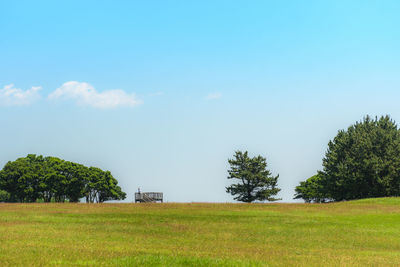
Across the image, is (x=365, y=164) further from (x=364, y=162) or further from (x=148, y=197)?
(x=148, y=197)

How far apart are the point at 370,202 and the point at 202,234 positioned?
1227 inches

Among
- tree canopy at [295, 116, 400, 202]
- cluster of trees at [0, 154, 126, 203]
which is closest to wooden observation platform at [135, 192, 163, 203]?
tree canopy at [295, 116, 400, 202]

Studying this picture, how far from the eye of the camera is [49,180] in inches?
3718

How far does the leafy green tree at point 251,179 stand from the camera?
3438 inches

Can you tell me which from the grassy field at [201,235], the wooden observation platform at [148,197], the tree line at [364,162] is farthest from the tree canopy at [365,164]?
the wooden observation platform at [148,197]

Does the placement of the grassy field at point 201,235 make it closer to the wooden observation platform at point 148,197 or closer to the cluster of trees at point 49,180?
the wooden observation platform at point 148,197

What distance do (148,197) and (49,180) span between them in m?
34.4

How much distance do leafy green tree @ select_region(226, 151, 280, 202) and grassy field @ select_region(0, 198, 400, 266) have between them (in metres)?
34.3

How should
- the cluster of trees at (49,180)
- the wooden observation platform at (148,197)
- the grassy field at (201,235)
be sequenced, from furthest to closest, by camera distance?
the cluster of trees at (49,180)
the wooden observation platform at (148,197)
the grassy field at (201,235)

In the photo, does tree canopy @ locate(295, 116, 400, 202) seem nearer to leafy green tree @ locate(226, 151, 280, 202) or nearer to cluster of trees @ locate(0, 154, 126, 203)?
leafy green tree @ locate(226, 151, 280, 202)

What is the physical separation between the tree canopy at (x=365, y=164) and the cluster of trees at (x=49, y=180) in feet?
168

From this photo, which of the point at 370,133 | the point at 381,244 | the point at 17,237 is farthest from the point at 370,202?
the point at 17,237

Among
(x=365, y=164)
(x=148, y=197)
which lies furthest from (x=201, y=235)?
(x=365, y=164)

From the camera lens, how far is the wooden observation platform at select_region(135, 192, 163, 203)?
6825cm
